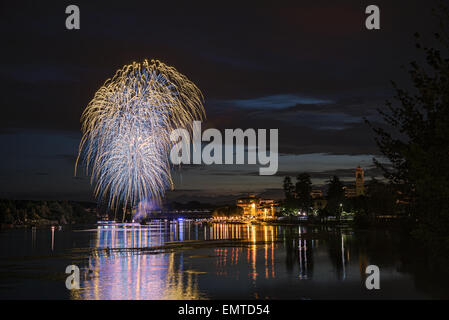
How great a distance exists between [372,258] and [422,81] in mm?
25509

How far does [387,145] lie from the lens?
17.6 m

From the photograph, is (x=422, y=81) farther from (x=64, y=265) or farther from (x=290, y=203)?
(x=290, y=203)

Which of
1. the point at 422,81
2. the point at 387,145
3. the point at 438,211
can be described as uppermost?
the point at 422,81

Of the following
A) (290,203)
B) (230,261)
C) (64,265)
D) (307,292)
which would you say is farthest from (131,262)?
(290,203)

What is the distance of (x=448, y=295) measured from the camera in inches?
854

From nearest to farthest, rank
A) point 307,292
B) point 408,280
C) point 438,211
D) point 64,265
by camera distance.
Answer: point 438,211
point 307,292
point 408,280
point 64,265

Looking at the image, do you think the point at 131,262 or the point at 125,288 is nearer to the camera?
the point at 125,288

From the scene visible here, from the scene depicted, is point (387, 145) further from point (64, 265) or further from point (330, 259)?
point (64, 265)

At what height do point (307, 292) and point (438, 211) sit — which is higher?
point (438, 211)
